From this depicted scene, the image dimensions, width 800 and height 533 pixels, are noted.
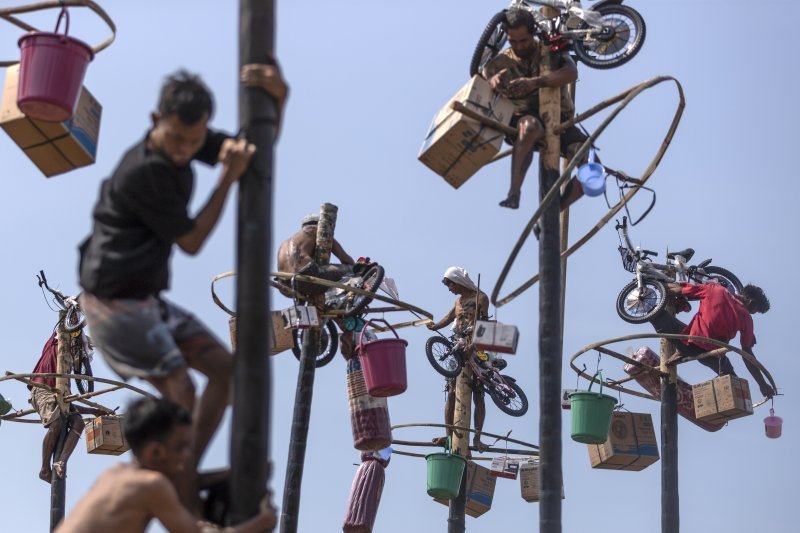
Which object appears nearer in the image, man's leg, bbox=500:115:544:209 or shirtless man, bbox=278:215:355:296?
man's leg, bbox=500:115:544:209

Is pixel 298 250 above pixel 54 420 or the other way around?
above

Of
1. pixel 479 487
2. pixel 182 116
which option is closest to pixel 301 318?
pixel 479 487

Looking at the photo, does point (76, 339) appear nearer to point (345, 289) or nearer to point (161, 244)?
point (345, 289)

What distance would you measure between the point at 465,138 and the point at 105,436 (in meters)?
10.7

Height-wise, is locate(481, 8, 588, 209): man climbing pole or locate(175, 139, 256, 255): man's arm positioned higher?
locate(481, 8, 588, 209): man climbing pole

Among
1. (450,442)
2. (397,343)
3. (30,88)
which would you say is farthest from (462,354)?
(30,88)

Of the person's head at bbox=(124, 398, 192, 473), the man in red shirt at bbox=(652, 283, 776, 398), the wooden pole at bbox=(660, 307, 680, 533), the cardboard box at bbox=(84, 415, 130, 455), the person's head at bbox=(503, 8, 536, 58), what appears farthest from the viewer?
the cardboard box at bbox=(84, 415, 130, 455)

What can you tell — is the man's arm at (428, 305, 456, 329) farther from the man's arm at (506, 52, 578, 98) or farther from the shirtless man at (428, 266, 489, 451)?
the man's arm at (506, 52, 578, 98)

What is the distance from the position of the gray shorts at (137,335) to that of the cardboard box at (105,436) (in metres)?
14.9

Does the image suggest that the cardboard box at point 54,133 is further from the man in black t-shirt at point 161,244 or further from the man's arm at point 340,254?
the man's arm at point 340,254

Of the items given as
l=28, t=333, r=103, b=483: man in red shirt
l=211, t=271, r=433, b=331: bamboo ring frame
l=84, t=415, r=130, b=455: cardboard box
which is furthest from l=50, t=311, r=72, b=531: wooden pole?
l=211, t=271, r=433, b=331: bamboo ring frame

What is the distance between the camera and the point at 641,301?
2055cm

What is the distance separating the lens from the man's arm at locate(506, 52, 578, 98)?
13.2 meters

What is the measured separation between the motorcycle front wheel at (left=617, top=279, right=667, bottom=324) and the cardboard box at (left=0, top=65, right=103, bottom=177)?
10.7m
